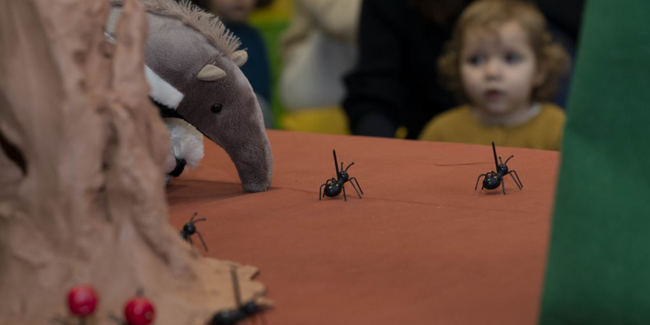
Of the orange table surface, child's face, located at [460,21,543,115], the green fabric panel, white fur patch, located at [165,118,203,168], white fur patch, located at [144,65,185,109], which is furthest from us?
child's face, located at [460,21,543,115]

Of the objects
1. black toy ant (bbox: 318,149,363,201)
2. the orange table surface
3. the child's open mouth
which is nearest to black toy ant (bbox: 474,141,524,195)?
the orange table surface

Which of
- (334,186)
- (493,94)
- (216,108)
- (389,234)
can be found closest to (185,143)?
(216,108)

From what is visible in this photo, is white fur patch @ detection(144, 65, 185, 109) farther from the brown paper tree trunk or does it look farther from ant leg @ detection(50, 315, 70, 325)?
ant leg @ detection(50, 315, 70, 325)

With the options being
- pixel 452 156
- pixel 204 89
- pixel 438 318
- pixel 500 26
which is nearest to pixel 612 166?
pixel 438 318

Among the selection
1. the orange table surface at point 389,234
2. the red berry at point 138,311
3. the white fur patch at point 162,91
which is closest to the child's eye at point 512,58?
the orange table surface at point 389,234

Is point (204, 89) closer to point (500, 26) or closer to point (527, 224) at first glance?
point (527, 224)

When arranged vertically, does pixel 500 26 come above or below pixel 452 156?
above

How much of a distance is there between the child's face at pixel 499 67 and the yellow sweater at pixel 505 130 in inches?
1.7

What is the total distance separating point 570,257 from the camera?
71 cm

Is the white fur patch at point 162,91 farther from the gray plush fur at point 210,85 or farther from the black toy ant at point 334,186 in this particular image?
the black toy ant at point 334,186

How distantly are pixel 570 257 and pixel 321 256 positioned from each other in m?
0.29

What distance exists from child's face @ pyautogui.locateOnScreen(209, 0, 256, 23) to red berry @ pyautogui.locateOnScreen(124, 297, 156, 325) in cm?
220

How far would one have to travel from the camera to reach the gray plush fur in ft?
3.86

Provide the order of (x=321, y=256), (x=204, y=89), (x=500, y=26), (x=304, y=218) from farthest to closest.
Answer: (x=500, y=26), (x=204, y=89), (x=304, y=218), (x=321, y=256)
